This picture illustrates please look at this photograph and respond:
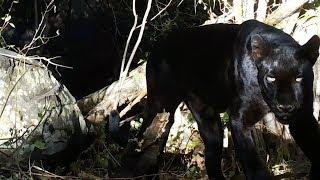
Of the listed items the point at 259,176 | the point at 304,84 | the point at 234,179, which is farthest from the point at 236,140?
the point at 234,179

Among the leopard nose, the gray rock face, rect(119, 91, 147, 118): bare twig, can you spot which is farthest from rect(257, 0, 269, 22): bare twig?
the leopard nose

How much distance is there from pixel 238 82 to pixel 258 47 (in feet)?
1.26

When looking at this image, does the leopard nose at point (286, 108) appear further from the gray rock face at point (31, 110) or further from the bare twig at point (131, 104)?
the bare twig at point (131, 104)

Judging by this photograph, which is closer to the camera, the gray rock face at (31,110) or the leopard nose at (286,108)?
the leopard nose at (286,108)

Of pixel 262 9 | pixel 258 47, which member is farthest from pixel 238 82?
pixel 262 9

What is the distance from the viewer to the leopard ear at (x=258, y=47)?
3939 mm

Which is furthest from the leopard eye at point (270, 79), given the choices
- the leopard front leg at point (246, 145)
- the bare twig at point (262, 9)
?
the bare twig at point (262, 9)

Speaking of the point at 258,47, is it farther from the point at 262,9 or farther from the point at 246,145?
the point at 262,9

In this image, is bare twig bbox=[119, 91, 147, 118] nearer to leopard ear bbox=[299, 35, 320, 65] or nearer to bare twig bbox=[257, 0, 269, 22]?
bare twig bbox=[257, 0, 269, 22]

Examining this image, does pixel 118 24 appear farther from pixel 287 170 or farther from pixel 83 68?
pixel 287 170

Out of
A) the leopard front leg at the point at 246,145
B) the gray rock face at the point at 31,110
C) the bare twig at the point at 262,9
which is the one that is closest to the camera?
the leopard front leg at the point at 246,145

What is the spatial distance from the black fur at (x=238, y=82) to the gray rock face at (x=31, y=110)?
800mm

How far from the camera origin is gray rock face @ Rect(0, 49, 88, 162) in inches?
210

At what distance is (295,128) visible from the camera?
4.23 meters
